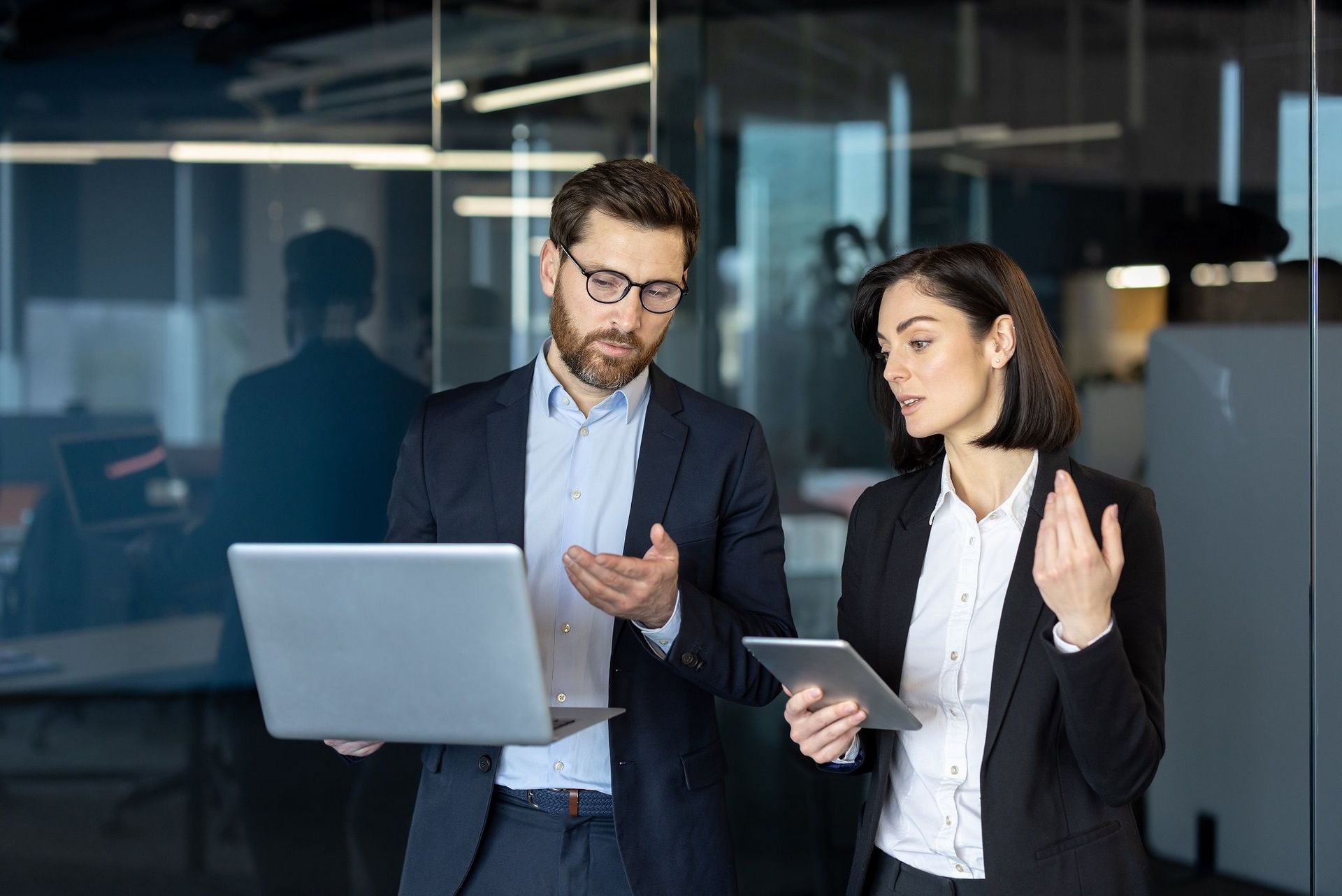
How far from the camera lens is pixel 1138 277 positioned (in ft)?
13.4

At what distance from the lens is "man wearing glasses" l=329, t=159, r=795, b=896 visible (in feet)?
6.80

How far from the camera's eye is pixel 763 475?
2.25 meters

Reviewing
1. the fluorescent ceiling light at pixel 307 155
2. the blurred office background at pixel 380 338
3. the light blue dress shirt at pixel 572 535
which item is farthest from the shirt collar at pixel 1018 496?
the fluorescent ceiling light at pixel 307 155

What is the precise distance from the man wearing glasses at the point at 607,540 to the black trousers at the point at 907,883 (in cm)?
27

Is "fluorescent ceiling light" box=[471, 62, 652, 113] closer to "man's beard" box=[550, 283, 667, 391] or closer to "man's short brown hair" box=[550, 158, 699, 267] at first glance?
"man's short brown hair" box=[550, 158, 699, 267]

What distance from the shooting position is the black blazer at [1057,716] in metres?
1.81

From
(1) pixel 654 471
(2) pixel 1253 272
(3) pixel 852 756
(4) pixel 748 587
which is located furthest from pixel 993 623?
(2) pixel 1253 272

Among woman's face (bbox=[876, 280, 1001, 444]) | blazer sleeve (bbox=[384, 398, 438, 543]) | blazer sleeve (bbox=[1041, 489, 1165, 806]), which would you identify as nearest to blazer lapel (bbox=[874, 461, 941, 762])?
woman's face (bbox=[876, 280, 1001, 444])

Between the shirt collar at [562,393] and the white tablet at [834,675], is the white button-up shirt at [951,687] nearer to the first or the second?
the white tablet at [834,675]

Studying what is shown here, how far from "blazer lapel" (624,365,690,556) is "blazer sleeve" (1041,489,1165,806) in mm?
648

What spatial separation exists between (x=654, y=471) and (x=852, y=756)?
54cm

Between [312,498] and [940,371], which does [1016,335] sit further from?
[312,498]

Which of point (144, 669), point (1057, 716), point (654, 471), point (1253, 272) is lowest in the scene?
point (144, 669)

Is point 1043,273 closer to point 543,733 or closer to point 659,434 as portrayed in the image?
point 659,434
